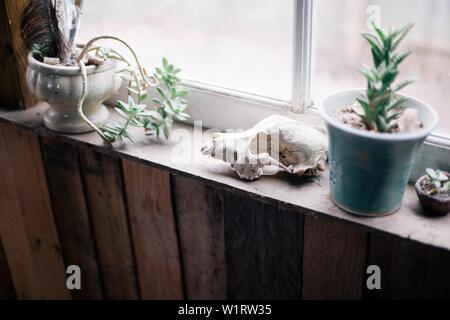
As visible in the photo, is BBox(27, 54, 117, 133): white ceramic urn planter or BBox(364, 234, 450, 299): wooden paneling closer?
BBox(364, 234, 450, 299): wooden paneling

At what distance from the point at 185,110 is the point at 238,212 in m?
0.24

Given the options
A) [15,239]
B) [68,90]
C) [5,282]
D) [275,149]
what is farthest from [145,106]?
[5,282]

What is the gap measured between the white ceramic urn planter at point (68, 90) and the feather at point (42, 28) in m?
0.04

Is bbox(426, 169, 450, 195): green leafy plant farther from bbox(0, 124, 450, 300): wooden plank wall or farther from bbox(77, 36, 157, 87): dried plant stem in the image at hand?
bbox(77, 36, 157, 87): dried plant stem

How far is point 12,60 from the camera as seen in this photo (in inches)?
47.6

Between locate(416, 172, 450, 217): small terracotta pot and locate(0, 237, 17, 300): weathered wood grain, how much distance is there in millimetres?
1091

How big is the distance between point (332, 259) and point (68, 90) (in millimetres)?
569

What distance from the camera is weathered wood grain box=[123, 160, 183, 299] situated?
3.98 ft

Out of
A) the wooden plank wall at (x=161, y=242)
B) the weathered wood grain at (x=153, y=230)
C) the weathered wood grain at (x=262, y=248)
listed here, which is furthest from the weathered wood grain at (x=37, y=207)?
the weathered wood grain at (x=262, y=248)

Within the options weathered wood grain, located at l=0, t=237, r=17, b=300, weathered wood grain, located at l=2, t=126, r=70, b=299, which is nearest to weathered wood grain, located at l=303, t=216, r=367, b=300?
weathered wood grain, located at l=2, t=126, r=70, b=299

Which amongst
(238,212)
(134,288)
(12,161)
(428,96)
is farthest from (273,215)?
(12,161)

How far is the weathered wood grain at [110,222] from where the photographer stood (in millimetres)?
1265

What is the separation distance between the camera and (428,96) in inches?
38.0
